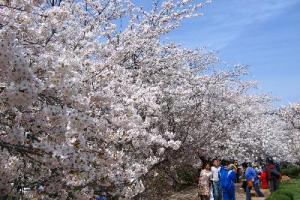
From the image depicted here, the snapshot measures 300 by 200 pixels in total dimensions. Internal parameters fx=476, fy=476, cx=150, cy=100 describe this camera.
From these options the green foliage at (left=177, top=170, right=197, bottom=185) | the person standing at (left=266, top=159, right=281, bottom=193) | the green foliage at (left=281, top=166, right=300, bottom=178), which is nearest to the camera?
the person standing at (left=266, top=159, right=281, bottom=193)

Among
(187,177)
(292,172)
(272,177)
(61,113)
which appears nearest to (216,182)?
(272,177)

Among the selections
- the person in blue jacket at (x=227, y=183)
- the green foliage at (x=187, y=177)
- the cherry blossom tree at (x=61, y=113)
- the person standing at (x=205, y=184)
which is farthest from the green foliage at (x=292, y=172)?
the cherry blossom tree at (x=61, y=113)

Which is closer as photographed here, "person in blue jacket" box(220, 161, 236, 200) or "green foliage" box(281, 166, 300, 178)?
"person in blue jacket" box(220, 161, 236, 200)

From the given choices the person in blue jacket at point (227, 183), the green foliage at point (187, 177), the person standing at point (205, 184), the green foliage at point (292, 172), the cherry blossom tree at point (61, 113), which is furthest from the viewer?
the green foliage at point (292, 172)

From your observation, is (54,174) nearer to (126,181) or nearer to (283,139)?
(126,181)

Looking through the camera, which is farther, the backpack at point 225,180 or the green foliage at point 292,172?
the green foliage at point 292,172

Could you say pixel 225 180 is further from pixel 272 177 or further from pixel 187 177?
pixel 187 177

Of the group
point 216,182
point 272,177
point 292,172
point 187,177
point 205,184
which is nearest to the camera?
point 205,184

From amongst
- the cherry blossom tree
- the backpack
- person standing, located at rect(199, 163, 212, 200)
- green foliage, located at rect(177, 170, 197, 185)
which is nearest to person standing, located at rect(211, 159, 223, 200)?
person standing, located at rect(199, 163, 212, 200)

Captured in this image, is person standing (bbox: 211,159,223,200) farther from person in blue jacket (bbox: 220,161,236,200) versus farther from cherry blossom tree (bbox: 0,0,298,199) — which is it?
cherry blossom tree (bbox: 0,0,298,199)

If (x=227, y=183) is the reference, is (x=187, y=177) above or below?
above

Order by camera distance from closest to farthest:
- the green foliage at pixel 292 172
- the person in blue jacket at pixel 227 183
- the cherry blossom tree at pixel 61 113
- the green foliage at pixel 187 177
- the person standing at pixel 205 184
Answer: the cherry blossom tree at pixel 61 113
the person in blue jacket at pixel 227 183
the person standing at pixel 205 184
the green foliage at pixel 187 177
the green foliage at pixel 292 172

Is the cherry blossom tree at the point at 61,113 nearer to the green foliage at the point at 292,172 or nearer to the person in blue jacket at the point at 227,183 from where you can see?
the person in blue jacket at the point at 227,183

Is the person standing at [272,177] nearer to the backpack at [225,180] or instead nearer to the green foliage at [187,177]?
the green foliage at [187,177]
